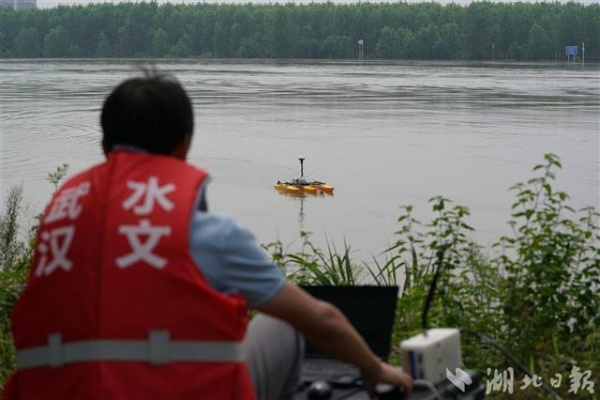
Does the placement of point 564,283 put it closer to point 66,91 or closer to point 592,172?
point 592,172

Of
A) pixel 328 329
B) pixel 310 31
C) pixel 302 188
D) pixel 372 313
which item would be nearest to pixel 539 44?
pixel 310 31

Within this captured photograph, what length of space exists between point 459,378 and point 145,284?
703 mm

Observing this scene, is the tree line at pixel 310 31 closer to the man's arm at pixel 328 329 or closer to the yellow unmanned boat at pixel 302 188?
the yellow unmanned boat at pixel 302 188

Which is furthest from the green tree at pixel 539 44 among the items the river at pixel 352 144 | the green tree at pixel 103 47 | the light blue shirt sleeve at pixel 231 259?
the light blue shirt sleeve at pixel 231 259

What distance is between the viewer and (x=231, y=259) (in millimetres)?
2002

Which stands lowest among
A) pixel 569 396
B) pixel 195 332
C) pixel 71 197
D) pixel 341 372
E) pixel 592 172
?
pixel 592 172

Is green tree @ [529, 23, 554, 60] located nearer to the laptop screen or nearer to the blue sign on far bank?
the blue sign on far bank

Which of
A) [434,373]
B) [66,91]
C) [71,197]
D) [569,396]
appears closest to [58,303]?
[71,197]

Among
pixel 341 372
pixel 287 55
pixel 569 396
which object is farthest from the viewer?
pixel 287 55

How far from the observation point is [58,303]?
2012 mm

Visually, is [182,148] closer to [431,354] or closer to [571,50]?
[431,354]

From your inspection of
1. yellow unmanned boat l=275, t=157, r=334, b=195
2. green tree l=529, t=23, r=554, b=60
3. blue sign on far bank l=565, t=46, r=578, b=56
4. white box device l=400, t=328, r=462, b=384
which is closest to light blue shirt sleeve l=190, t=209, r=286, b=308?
white box device l=400, t=328, r=462, b=384

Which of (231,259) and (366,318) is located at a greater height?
(231,259)

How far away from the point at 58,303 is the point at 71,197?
0.58ft
